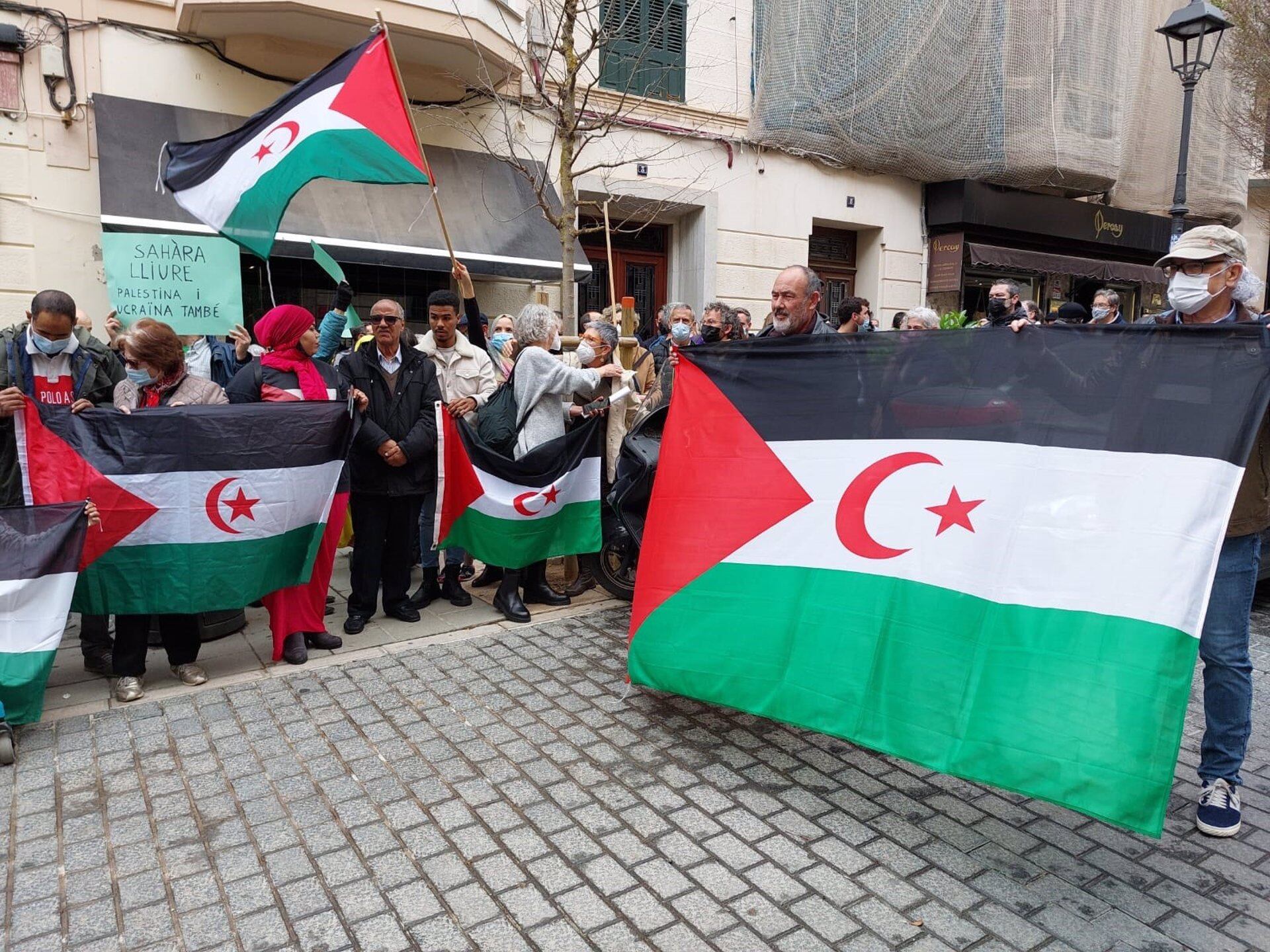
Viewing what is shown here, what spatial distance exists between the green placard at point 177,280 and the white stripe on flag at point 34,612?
2832mm

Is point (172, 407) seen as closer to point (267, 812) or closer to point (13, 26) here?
point (267, 812)

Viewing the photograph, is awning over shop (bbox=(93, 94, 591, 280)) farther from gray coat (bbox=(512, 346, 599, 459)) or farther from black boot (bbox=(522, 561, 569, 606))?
black boot (bbox=(522, 561, 569, 606))

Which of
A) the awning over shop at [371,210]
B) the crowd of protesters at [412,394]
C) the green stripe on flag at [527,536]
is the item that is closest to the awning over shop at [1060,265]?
the awning over shop at [371,210]

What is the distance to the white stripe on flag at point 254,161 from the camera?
4.99m

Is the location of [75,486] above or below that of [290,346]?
below

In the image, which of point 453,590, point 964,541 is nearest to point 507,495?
point 453,590

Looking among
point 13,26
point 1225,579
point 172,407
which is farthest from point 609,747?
point 13,26

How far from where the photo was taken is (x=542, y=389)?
5266 mm

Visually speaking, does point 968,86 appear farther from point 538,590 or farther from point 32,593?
point 32,593

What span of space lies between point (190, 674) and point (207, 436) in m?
1.18

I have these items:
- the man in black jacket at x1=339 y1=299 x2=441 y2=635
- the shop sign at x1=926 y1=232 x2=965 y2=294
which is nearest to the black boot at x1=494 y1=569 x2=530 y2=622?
the man in black jacket at x1=339 y1=299 x2=441 y2=635

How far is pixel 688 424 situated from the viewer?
3.90 m

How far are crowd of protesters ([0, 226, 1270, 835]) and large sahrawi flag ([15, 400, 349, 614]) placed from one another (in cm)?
15

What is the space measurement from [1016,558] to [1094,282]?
16504 millimetres
